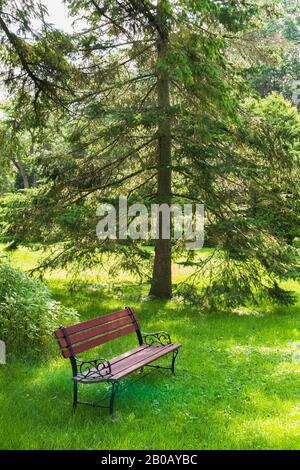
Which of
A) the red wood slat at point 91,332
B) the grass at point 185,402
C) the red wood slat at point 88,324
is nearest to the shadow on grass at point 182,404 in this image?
the grass at point 185,402

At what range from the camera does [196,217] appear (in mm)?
12047

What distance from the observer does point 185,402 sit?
5.63 meters

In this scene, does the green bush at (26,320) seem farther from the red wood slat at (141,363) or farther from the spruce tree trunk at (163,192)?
the spruce tree trunk at (163,192)

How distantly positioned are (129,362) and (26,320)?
206cm

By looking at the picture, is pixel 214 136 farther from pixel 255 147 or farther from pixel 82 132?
pixel 82 132

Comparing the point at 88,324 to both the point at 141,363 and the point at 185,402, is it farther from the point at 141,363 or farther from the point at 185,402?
the point at 185,402

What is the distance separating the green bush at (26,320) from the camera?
23.5 ft

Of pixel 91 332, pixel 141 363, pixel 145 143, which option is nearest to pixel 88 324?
pixel 91 332

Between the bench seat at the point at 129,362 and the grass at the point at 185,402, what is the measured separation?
13.7 inches

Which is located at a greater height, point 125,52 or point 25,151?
point 125,52

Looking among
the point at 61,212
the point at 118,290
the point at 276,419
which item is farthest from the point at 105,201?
the point at 276,419

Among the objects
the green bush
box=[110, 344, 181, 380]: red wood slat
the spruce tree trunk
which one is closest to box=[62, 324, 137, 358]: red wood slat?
box=[110, 344, 181, 380]: red wood slat

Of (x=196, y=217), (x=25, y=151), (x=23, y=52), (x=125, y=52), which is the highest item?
(x=125, y=52)

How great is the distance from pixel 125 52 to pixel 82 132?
7.32 feet
